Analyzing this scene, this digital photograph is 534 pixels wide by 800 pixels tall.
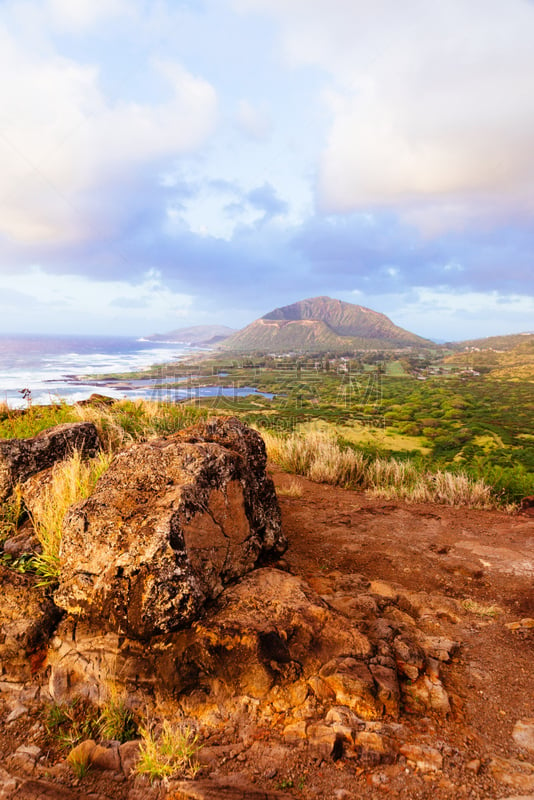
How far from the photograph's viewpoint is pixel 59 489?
4402 millimetres

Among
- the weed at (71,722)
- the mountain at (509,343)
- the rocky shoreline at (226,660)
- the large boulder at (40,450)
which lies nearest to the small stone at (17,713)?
the rocky shoreline at (226,660)

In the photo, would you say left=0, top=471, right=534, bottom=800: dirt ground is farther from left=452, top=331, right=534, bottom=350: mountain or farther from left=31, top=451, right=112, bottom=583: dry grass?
left=452, top=331, right=534, bottom=350: mountain

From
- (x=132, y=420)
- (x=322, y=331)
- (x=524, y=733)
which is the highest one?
(x=322, y=331)

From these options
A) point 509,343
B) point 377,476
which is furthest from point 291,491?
point 509,343

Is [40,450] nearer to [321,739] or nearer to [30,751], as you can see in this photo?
[30,751]

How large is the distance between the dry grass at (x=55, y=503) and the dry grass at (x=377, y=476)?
5.78 meters

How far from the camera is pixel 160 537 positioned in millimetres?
3061

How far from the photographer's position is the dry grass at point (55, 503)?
3.78 meters

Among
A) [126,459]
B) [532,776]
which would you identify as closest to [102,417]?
[126,459]

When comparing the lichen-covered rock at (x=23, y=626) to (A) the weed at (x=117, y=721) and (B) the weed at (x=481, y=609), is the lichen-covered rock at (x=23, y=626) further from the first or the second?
(B) the weed at (x=481, y=609)

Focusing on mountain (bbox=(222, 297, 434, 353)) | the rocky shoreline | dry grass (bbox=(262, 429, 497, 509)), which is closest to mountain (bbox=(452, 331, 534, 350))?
mountain (bbox=(222, 297, 434, 353))

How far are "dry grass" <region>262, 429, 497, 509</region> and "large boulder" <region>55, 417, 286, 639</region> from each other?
17.7ft

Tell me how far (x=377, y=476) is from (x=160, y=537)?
25.3ft

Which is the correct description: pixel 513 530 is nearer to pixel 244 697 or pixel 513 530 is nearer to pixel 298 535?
pixel 298 535
